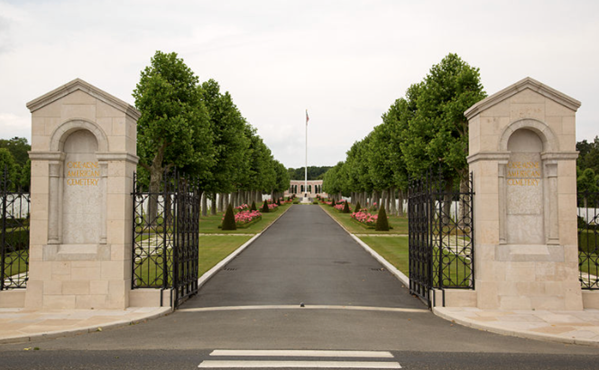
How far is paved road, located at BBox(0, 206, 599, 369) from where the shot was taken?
22.0ft

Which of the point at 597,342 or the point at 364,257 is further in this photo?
the point at 364,257

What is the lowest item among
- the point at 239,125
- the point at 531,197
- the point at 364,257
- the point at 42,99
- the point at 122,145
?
the point at 364,257

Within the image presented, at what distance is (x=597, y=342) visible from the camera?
7.66 meters

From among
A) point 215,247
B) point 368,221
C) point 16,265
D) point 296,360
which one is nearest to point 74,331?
point 296,360

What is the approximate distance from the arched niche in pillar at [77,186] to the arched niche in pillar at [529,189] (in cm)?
872

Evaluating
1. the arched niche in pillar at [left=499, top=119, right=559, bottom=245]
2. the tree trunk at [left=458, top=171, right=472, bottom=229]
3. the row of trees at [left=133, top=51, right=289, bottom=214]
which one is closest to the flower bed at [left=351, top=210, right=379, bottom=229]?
the tree trunk at [left=458, top=171, right=472, bottom=229]

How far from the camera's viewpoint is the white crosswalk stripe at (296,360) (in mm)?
6379

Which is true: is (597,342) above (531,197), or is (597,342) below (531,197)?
below

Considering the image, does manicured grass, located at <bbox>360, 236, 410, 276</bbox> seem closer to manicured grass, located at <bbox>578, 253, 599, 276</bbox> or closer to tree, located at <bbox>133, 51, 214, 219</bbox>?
manicured grass, located at <bbox>578, 253, 599, 276</bbox>

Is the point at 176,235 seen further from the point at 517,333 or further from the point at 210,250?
the point at 210,250

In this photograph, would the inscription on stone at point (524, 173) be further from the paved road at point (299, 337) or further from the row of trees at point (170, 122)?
the row of trees at point (170, 122)

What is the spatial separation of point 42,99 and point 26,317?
14.9 ft

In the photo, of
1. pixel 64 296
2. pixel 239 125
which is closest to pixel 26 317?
pixel 64 296

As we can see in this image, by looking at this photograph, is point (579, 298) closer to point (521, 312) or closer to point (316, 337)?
point (521, 312)
